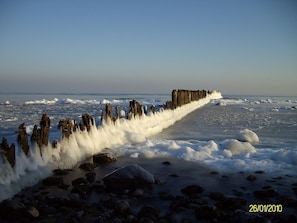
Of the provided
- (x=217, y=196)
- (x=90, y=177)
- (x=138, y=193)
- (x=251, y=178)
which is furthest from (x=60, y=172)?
(x=251, y=178)

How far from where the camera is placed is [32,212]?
3.69 m

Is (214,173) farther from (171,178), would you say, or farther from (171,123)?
(171,123)

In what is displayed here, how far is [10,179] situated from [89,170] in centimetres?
175

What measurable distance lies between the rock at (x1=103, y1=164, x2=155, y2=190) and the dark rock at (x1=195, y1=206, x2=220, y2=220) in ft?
4.41

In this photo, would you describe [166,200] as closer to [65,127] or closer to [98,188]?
[98,188]

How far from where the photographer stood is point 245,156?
6957mm

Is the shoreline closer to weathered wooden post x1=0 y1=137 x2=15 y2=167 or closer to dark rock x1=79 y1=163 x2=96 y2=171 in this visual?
dark rock x1=79 y1=163 x2=96 y2=171

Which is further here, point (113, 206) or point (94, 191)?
point (94, 191)

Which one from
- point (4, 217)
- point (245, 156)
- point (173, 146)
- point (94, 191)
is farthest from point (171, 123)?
point (4, 217)

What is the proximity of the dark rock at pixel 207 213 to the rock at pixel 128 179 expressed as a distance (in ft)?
4.41

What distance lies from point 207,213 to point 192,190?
36.7 inches

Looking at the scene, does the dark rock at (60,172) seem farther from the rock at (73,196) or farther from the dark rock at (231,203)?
the dark rock at (231,203)

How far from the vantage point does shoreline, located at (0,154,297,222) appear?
3736mm

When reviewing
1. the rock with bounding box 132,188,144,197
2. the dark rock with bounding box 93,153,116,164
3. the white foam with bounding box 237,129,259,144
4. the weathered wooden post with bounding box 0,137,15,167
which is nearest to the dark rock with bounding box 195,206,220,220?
the rock with bounding box 132,188,144,197
